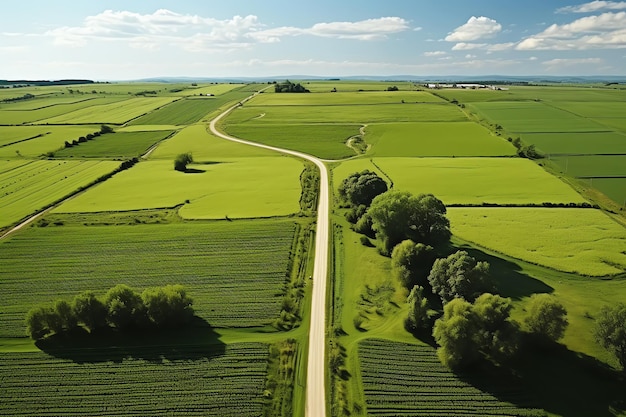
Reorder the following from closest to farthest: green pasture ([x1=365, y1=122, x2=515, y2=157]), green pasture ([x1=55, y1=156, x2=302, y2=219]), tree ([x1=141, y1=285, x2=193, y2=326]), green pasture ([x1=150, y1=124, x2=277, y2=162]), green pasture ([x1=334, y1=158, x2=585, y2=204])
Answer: tree ([x1=141, y1=285, x2=193, y2=326]) < green pasture ([x1=55, y1=156, x2=302, y2=219]) < green pasture ([x1=334, y1=158, x2=585, y2=204]) < green pasture ([x1=365, y1=122, x2=515, y2=157]) < green pasture ([x1=150, y1=124, x2=277, y2=162])

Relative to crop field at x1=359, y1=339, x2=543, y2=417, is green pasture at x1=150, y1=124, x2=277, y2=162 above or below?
above

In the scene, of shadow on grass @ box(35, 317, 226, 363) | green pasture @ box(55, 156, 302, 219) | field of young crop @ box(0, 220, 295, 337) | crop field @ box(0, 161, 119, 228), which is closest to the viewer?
shadow on grass @ box(35, 317, 226, 363)

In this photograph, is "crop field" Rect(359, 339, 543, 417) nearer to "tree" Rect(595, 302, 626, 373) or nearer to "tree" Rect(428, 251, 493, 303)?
"tree" Rect(428, 251, 493, 303)

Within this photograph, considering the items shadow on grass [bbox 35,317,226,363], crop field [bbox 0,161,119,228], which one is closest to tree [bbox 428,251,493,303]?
shadow on grass [bbox 35,317,226,363]

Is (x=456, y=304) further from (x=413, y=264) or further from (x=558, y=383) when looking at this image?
(x=413, y=264)

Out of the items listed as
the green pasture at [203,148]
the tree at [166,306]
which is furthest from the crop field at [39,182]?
the tree at [166,306]

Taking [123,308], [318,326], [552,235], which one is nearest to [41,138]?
[123,308]
